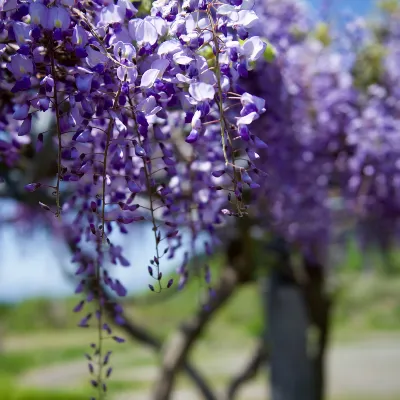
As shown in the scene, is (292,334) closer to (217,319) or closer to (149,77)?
(149,77)

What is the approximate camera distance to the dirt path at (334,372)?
368 inches

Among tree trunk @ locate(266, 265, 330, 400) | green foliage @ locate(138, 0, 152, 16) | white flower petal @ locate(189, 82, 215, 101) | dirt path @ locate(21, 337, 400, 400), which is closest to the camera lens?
white flower petal @ locate(189, 82, 215, 101)

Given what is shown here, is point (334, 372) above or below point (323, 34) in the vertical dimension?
above

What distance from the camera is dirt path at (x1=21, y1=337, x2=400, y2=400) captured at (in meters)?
9.35

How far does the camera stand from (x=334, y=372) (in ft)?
35.7

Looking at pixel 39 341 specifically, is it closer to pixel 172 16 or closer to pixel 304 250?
pixel 304 250

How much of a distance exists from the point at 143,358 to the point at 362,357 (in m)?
3.98

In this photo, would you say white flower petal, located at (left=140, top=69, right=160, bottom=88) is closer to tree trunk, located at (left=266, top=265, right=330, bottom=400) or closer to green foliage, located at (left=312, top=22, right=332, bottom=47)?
green foliage, located at (left=312, top=22, right=332, bottom=47)

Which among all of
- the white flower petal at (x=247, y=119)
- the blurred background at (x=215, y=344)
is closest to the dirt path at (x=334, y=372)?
the blurred background at (x=215, y=344)

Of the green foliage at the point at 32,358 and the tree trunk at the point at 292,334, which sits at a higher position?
the green foliage at the point at 32,358

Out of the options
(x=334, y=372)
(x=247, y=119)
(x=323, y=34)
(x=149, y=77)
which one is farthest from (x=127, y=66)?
(x=334, y=372)

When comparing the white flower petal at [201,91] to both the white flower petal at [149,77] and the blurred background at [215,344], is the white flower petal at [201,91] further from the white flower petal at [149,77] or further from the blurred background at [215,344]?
the blurred background at [215,344]

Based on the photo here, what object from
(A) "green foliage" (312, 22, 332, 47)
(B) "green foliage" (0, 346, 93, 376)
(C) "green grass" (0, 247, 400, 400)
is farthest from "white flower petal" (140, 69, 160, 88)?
(C) "green grass" (0, 247, 400, 400)

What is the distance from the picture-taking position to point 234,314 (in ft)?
46.9
